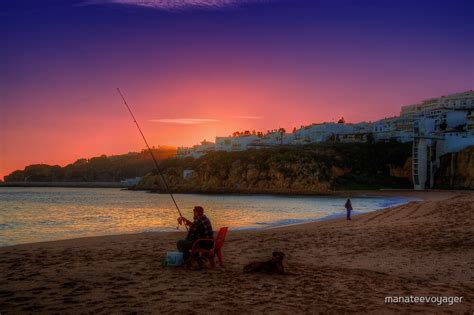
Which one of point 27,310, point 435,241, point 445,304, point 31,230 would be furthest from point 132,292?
point 31,230

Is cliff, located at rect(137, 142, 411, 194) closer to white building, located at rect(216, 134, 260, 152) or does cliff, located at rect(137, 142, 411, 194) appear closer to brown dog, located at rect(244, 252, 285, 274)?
white building, located at rect(216, 134, 260, 152)

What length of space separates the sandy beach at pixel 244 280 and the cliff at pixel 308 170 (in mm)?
74855

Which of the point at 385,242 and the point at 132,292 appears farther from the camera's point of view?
the point at 385,242

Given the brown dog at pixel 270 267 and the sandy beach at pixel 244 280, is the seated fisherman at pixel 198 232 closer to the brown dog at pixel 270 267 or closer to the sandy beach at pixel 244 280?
the sandy beach at pixel 244 280

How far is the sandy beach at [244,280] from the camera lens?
6.10 meters

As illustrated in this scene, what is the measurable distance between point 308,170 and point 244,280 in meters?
86.5

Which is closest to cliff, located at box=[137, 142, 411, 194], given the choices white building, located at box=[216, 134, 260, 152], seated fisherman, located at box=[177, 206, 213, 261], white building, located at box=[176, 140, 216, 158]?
white building, located at box=[216, 134, 260, 152]

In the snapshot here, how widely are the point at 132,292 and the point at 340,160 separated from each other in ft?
302

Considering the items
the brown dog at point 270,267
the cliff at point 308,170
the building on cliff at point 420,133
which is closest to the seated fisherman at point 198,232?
the brown dog at point 270,267

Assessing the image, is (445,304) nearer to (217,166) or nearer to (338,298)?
(338,298)

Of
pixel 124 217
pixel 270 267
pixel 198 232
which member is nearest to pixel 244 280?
pixel 270 267

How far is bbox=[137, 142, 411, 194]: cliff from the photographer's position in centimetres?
8912

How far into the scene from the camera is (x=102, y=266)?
9242mm

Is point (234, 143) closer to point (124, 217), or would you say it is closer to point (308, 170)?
point (308, 170)
